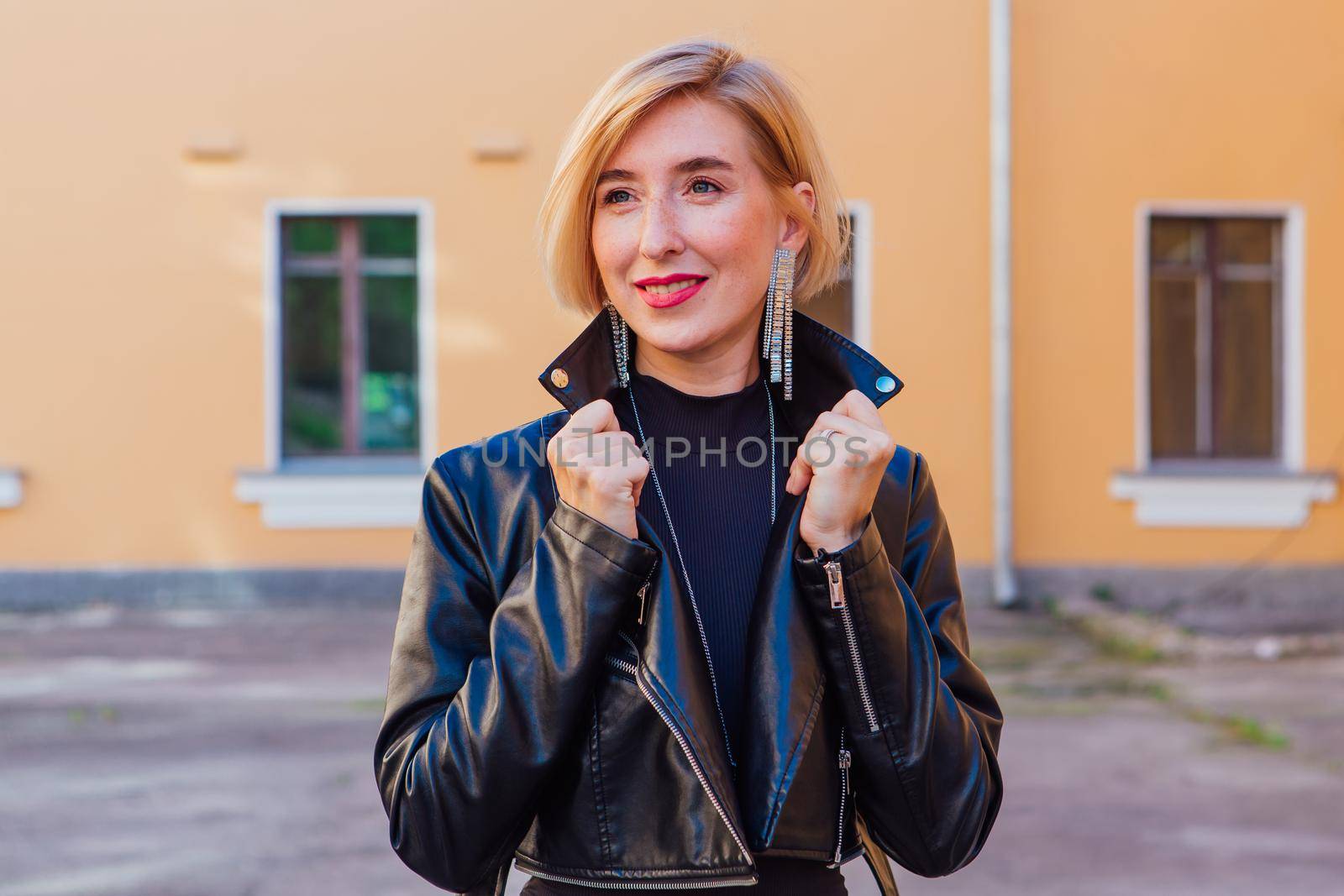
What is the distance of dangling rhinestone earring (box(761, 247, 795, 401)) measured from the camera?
5.46ft

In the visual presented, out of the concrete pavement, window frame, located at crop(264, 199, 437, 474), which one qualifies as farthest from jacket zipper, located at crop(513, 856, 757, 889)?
window frame, located at crop(264, 199, 437, 474)

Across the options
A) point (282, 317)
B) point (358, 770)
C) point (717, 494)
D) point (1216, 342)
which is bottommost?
point (358, 770)

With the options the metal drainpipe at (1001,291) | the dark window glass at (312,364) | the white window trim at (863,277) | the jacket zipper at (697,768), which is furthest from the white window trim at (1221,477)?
the jacket zipper at (697,768)

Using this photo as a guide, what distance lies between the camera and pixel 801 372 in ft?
5.49

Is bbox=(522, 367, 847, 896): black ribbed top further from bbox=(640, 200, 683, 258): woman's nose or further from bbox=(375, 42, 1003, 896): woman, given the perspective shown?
bbox=(640, 200, 683, 258): woman's nose

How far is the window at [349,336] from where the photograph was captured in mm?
9000

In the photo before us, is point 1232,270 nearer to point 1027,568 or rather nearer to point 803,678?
point 1027,568

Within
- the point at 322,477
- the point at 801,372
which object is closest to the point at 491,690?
the point at 801,372

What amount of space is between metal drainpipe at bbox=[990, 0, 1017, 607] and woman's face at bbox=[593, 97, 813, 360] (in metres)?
7.47

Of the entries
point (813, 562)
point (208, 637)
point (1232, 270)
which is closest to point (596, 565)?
point (813, 562)

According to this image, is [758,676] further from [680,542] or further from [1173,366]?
[1173,366]

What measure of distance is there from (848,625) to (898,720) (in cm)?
12

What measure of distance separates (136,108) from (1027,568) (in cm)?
672

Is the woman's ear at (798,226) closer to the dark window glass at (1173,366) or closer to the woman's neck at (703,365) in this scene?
the woman's neck at (703,365)
